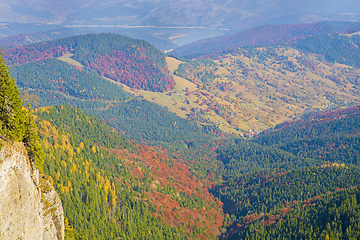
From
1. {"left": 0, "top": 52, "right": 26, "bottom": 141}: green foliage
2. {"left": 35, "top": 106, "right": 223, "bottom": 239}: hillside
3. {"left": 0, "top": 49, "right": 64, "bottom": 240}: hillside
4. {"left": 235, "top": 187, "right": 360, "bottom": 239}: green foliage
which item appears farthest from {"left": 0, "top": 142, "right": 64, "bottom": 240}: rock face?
{"left": 235, "top": 187, "right": 360, "bottom": 239}: green foliage

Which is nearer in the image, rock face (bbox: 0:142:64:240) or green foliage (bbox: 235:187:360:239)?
rock face (bbox: 0:142:64:240)

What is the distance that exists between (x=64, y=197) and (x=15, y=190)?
98797 mm

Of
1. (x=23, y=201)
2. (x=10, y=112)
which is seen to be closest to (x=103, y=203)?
(x=23, y=201)

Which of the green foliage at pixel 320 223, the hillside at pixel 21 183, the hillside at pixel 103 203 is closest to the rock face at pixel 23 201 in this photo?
the hillside at pixel 21 183

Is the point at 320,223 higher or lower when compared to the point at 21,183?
lower

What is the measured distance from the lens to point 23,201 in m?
50.8

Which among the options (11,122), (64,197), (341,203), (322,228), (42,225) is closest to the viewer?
(11,122)

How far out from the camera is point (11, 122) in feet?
173

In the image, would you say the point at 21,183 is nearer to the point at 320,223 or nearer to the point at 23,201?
the point at 23,201

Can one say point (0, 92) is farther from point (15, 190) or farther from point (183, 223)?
point (183, 223)

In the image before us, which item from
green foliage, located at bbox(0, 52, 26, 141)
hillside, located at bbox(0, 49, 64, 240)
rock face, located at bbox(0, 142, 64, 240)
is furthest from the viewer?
green foliage, located at bbox(0, 52, 26, 141)

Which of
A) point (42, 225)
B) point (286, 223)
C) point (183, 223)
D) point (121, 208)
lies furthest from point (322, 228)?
point (42, 225)

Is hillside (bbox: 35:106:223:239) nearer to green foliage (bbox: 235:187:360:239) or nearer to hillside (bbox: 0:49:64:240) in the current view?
green foliage (bbox: 235:187:360:239)

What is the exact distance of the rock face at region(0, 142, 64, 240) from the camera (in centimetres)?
4666
